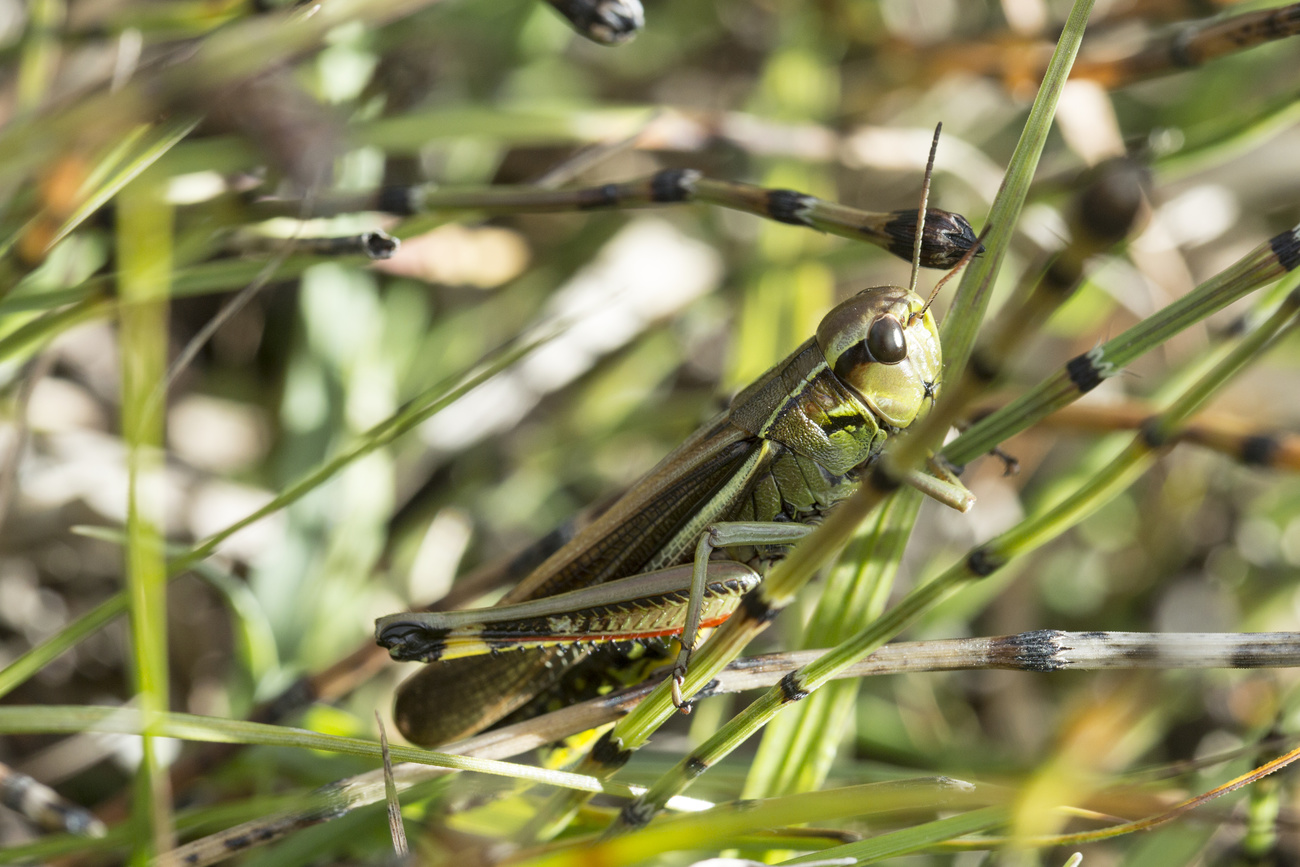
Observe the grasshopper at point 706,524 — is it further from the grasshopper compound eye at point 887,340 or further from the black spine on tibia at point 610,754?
the black spine on tibia at point 610,754

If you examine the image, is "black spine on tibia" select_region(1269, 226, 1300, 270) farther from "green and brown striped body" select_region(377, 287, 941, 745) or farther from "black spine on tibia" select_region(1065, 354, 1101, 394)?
"green and brown striped body" select_region(377, 287, 941, 745)

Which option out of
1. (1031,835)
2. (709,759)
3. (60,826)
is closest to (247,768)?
(60,826)

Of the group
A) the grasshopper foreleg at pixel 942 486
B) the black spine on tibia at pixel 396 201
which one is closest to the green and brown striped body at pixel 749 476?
the grasshopper foreleg at pixel 942 486

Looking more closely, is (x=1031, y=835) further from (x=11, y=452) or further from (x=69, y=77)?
(x=69, y=77)

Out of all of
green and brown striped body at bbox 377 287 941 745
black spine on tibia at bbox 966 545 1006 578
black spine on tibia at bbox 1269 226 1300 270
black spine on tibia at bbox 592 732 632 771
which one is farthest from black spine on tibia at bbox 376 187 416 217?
black spine on tibia at bbox 1269 226 1300 270

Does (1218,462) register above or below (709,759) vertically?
above

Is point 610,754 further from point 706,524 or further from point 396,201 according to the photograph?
point 396,201
